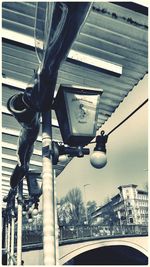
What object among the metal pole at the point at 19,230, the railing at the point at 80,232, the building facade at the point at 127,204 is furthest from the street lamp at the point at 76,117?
the building facade at the point at 127,204

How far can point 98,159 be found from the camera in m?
2.95

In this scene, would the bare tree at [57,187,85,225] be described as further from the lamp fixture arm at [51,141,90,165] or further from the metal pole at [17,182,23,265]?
the lamp fixture arm at [51,141,90,165]

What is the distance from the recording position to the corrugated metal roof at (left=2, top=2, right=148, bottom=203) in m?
4.15

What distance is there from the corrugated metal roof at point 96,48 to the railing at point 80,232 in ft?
49.0

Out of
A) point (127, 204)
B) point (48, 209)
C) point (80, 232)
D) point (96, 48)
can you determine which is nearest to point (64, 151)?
point (48, 209)

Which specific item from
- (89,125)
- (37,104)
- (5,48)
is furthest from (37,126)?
Result: (5,48)

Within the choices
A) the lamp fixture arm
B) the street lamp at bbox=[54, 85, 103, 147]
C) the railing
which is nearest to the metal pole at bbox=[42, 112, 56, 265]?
the lamp fixture arm

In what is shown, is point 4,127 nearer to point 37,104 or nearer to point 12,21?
point 12,21

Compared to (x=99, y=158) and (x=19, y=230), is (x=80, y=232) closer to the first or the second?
(x=19, y=230)

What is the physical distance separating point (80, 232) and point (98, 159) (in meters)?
25.6

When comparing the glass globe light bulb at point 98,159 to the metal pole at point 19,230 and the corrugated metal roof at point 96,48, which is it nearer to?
the corrugated metal roof at point 96,48

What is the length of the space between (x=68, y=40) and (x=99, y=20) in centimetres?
239

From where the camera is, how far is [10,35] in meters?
4.56

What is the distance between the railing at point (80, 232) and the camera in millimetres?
19141
